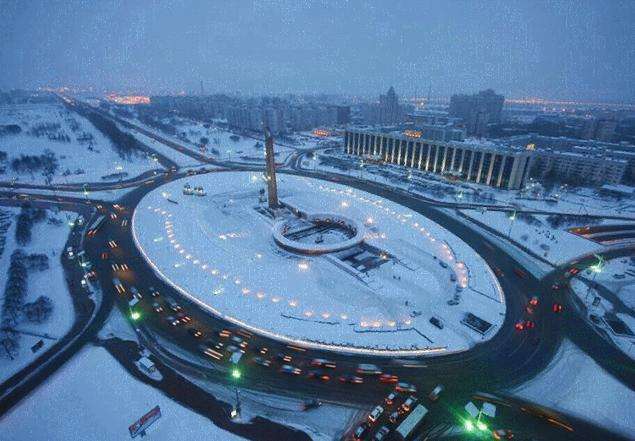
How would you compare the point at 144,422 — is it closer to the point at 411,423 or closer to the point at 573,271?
the point at 411,423

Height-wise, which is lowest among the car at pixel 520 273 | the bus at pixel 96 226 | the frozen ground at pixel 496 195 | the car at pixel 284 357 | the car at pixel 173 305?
the car at pixel 284 357

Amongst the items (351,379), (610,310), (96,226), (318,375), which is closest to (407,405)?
(351,379)

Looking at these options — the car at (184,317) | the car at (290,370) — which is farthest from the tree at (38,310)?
the car at (290,370)

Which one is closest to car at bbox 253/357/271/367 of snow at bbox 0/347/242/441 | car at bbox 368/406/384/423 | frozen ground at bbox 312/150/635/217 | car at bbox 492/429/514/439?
snow at bbox 0/347/242/441

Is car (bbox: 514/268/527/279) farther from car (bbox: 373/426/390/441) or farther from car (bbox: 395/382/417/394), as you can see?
car (bbox: 373/426/390/441)

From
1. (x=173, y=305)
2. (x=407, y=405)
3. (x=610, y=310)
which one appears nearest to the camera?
(x=407, y=405)

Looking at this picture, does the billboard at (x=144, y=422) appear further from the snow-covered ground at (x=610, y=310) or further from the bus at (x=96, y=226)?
the snow-covered ground at (x=610, y=310)

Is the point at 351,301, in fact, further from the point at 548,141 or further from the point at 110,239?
the point at 548,141
